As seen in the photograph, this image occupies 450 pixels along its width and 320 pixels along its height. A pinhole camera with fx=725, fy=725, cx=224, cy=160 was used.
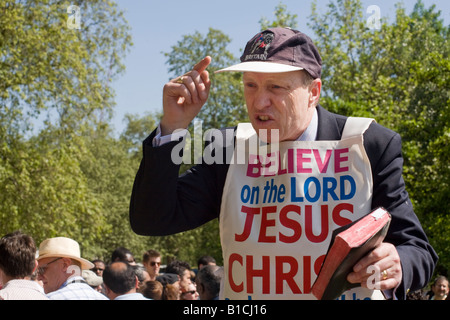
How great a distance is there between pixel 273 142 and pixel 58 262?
15.9 feet

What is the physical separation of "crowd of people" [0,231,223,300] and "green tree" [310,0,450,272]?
8.41 metres

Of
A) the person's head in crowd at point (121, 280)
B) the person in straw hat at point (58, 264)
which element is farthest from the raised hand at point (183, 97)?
the person's head in crowd at point (121, 280)

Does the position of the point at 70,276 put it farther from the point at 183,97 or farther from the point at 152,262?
the point at 183,97

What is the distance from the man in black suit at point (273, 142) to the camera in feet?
7.77

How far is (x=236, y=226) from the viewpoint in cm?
249

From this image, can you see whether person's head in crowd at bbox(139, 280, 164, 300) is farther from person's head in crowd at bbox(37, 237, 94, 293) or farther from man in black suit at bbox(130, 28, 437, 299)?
man in black suit at bbox(130, 28, 437, 299)

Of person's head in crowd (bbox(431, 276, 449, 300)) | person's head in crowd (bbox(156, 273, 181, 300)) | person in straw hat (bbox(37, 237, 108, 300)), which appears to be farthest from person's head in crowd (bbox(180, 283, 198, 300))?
person's head in crowd (bbox(431, 276, 449, 300))

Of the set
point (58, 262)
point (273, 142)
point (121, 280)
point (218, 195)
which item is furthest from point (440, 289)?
point (273, 142)

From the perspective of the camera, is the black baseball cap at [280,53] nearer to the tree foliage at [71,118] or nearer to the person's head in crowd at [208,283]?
the person's head in crowd at [208,283]

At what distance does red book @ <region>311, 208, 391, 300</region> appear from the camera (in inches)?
74.5

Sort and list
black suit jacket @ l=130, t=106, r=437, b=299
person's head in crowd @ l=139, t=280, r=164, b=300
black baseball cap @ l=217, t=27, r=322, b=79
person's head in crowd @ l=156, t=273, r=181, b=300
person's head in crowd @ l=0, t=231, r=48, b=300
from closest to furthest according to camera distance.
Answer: black suit jacket @ l=130, t=106, r=437, b=299, black baseball cap @ l=217, t=27, r=322, b=79, person's head in crowd @ l=0, t=231, r=48, b=300, person's head in crowd @ l=139, t=280, r=164, b=300, person's head in crowd @ l=156, t=273, r=181, b=300

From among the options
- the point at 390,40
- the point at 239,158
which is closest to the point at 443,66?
the point at 390,40

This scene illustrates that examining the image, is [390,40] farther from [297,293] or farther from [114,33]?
[297,293]
